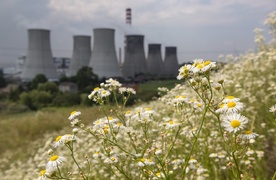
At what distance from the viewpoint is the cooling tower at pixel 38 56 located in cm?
2162

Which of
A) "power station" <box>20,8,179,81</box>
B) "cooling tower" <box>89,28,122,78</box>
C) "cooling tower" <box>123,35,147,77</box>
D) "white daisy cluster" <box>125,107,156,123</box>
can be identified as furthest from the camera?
"cooling tower" <box>123,35,147,77</box>

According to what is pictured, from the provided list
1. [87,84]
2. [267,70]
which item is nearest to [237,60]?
[267,70]

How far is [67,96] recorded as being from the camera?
15781mm

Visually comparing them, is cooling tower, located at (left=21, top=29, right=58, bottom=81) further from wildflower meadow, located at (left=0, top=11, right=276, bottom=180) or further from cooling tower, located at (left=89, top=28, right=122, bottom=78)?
wildflower meadow, located at (left=0, top=11, right=276, bottom=180)

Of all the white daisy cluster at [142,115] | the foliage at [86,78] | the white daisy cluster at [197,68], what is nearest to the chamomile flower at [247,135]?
the white daisy cluster at [197,68]

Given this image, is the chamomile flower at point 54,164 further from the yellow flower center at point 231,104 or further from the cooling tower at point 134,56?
the cooling tower at point 134,56

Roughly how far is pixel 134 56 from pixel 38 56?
7.33 meters

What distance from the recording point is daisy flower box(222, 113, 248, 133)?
104cm

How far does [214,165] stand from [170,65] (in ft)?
84.4

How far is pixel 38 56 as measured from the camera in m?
22.1

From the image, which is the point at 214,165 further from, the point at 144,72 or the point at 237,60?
the point at 144,72

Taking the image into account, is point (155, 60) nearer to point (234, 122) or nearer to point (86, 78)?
point (86, 78)

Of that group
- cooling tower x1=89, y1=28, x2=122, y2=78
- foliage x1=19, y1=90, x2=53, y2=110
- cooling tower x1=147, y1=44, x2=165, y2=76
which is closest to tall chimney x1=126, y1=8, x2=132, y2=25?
cooling tower x1=147, y1=44, x2=165, y2=76

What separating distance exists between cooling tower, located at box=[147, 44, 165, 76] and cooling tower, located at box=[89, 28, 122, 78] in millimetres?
5385
